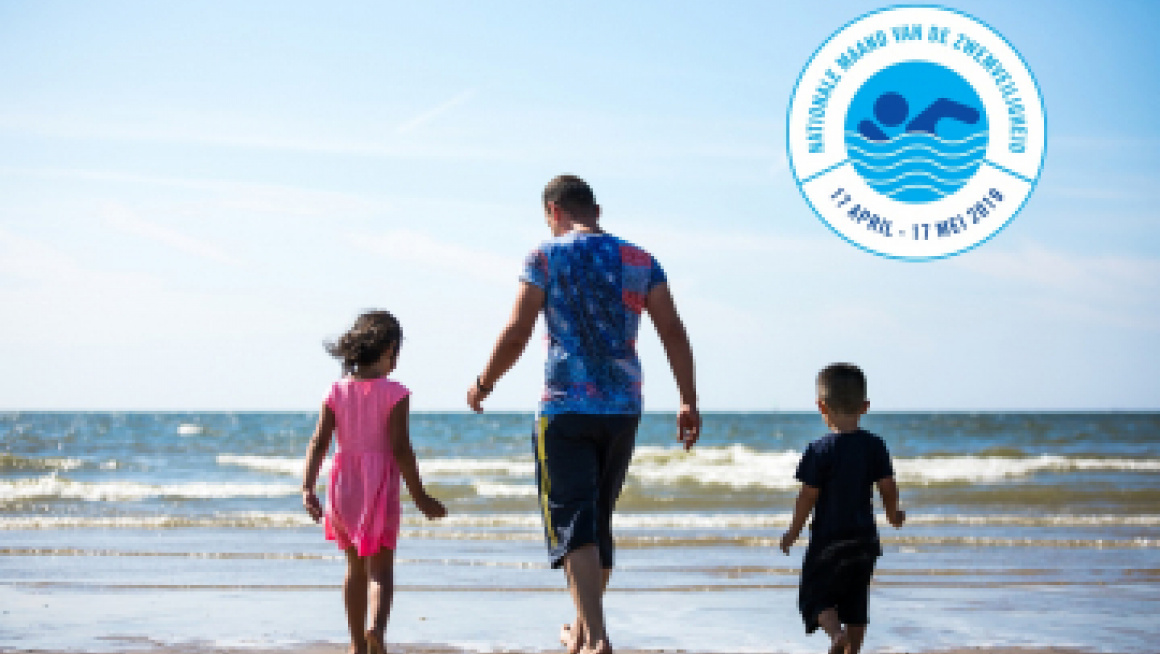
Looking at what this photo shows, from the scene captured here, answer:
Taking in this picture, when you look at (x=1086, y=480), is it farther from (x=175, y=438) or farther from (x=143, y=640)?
(x=175, y=438)

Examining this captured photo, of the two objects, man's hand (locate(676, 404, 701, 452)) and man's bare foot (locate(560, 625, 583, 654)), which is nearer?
man's hand (locate(676, 404, 701, 452))

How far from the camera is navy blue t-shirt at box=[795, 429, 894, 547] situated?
4305 mm

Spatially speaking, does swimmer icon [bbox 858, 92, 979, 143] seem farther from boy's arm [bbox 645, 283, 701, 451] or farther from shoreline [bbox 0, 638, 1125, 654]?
boy's arm [bbox 645, 283, 701, 451]

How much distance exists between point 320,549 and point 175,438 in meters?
27.9

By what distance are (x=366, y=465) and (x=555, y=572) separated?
A: 4.53m

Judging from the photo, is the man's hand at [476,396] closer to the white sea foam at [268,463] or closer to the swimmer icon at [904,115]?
the swimmer icon at [904,115]

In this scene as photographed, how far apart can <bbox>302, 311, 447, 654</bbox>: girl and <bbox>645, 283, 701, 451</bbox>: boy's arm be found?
3.04 feet

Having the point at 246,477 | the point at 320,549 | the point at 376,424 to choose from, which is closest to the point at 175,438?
the point at 246,477

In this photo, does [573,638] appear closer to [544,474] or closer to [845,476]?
[544,474]

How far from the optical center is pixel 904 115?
9.77 m

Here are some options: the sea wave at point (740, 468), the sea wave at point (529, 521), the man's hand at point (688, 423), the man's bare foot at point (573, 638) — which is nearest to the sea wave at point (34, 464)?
the sea wave at point (740, 468)

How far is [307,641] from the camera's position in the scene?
19.3 ft

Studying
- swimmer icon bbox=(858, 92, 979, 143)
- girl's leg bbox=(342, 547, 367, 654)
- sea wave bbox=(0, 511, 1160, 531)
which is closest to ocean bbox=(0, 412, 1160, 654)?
sea wave bbox=(0, 511, 1160, 531)

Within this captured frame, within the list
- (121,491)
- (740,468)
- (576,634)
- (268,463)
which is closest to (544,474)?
(576,634)
